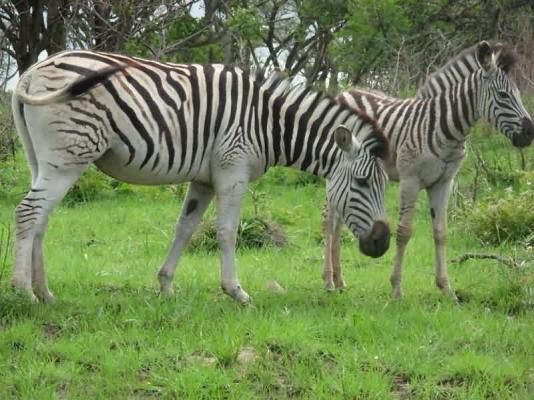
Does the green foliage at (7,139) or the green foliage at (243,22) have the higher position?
the green foliage at (243,22)

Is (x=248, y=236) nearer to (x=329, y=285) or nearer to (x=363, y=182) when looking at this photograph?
(x=329, y=285)

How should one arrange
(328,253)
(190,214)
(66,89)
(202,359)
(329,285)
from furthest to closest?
(328,253) → (329,285) → (190,214) → (66,89) → (202,359)

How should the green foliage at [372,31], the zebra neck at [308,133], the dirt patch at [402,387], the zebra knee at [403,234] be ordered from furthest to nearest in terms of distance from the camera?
the green foliage at [372,31] → the zebra knee at [403,234] → the zebra neck at [308,133] → the dirt patch at [402,387]

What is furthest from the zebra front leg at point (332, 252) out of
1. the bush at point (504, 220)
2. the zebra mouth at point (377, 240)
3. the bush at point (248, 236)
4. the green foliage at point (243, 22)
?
the green foliage at point (243, 22)

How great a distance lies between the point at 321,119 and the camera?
7.46 meters

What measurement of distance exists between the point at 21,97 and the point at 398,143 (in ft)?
12.1

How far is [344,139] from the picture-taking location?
716 centimetres

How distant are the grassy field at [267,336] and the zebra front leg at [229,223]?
9.0 inches

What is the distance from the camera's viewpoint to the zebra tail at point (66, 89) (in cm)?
634

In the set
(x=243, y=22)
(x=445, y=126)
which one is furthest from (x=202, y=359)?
(x=243, y=22)

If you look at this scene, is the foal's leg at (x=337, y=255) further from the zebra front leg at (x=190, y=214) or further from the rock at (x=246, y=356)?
the rock at (x=246, y=356)

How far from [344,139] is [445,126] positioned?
1294mm

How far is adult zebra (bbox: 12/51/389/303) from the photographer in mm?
6453

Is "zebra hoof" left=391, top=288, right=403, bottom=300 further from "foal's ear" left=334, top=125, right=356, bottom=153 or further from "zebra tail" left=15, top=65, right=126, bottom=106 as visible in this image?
"zebra tail" left=15, top=65, right=126, bottom=106
